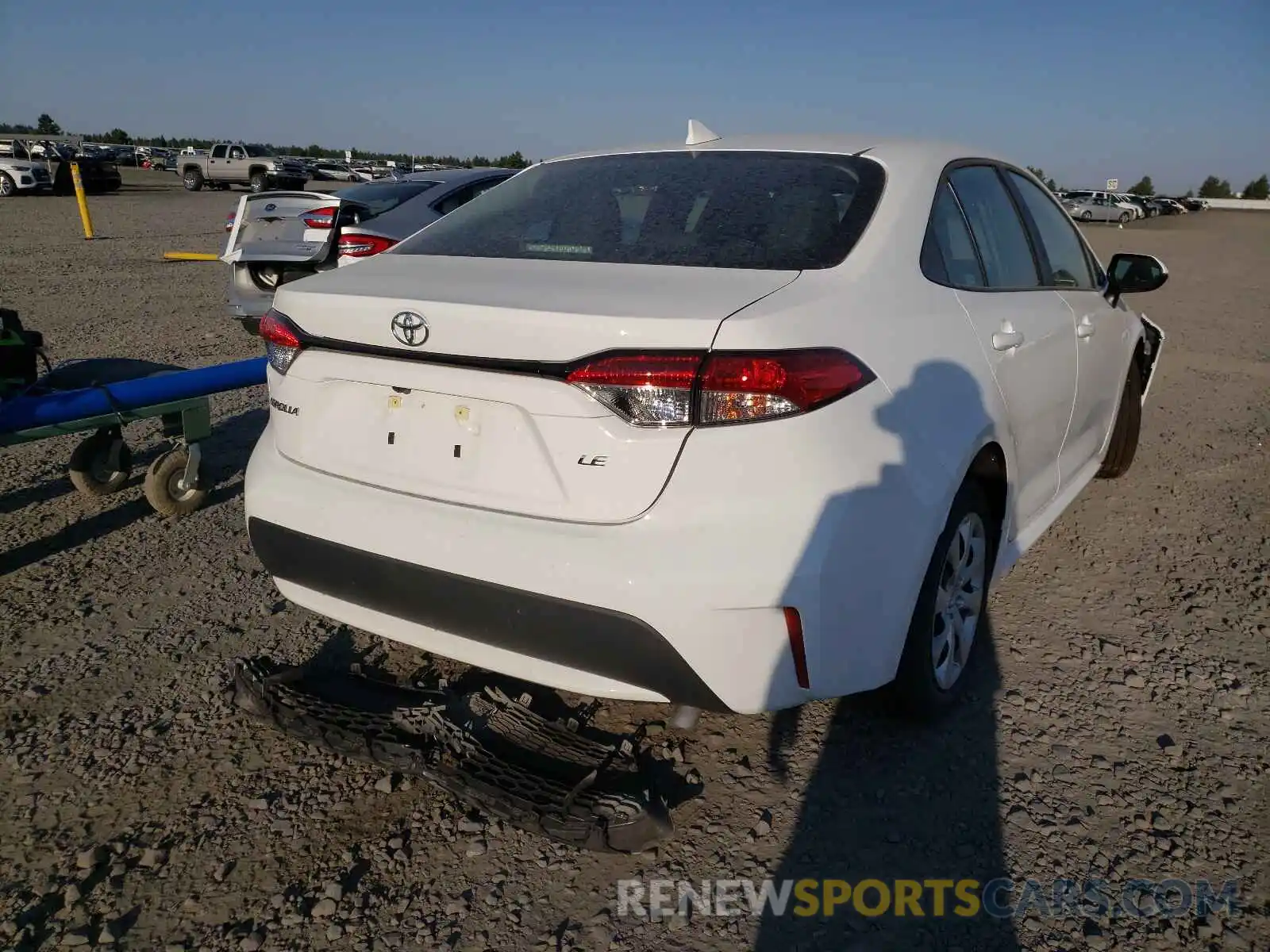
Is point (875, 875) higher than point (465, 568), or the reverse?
point (465, 568)

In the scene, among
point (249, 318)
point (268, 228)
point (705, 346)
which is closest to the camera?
point (705, 346)

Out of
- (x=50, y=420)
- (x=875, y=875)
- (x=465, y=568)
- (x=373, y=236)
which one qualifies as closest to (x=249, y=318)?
(x=373, y=236)

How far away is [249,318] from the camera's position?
6.71 m

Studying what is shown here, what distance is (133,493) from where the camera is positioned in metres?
4.39

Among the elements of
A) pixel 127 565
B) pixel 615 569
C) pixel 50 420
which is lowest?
pixel 127 565

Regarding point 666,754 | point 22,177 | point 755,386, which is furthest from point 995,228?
point 22,177

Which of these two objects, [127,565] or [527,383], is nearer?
[527,383]

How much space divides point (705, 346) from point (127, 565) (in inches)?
113

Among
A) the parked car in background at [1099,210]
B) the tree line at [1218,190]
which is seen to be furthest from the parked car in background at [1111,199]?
the tree line at [1218,190]

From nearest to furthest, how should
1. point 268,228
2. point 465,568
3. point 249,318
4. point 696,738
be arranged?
1. point 465,568
2. point 696,738
3. point 249,318
4. point 268,228

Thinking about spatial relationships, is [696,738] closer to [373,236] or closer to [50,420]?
[50,420]

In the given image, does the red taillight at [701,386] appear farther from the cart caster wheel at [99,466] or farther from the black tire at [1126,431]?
the cart caster wheel at [99,466]

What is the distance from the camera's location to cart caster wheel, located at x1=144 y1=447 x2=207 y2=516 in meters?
4.00

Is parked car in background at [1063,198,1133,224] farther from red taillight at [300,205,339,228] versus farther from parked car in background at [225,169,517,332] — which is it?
red taillight at [300,205,339,228]
